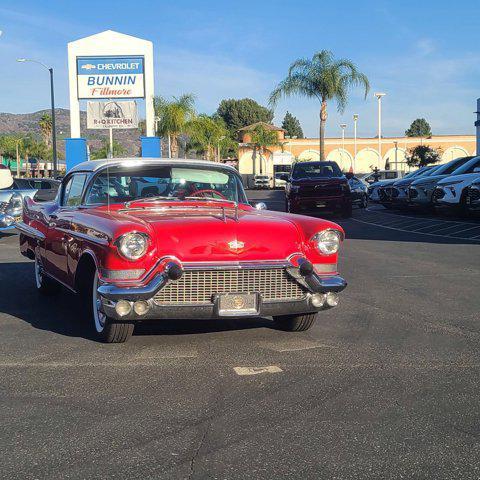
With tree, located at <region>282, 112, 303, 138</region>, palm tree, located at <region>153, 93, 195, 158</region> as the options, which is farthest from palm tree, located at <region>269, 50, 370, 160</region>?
tree, located at <region>282, 112, 303, 138</region>

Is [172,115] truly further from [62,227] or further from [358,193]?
[62,227]

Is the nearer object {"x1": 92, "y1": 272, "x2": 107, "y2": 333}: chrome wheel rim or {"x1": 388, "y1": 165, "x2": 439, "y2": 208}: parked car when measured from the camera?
{"x1": 92, "y1": 272, "x2": 107, "y2": 333}: chrome wheel rim

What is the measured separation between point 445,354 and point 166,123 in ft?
124

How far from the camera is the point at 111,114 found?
27156mm

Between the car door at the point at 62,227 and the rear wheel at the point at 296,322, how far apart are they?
78.6 inches

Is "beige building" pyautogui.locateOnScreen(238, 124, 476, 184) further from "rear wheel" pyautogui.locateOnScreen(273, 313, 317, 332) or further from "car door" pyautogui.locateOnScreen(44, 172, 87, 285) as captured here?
"rear wheel" pyautogui.locateOnScreen(273, 313, 317, 332)

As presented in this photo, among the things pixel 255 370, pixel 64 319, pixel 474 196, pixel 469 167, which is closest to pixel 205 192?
pixel 64 319

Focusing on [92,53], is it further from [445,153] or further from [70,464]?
[445,153]

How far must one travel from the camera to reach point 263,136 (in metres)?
71.6

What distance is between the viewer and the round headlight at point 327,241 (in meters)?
5.41

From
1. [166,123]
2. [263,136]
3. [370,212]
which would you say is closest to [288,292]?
[370,212]

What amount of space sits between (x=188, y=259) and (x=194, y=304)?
1.13 feet

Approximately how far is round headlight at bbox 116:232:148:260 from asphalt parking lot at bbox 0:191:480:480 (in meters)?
0.82

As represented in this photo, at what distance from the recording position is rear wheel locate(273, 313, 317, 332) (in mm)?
5805
